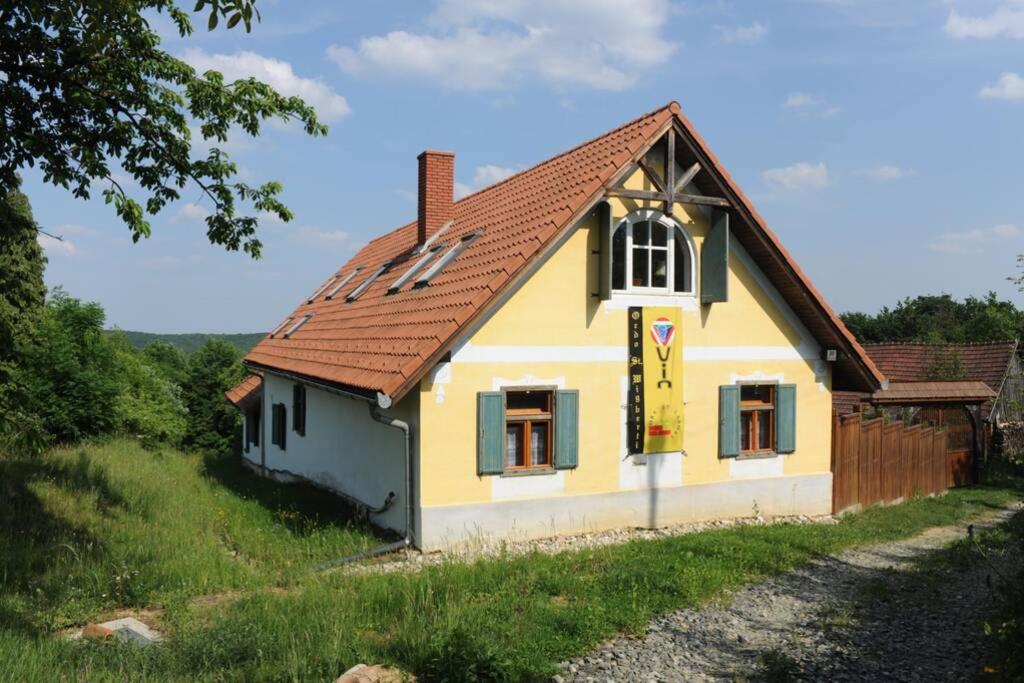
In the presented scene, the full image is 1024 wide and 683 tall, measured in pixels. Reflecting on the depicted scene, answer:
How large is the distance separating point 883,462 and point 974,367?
42.9ft

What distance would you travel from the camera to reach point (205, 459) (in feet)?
81.3

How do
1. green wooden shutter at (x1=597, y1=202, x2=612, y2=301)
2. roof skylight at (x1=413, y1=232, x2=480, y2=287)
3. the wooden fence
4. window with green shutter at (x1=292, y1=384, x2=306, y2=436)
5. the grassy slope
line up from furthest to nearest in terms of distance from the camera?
window with green shutter at (x1=292, y1=384, x2=306, y2=436) → the wooden fence → roof skylight at (x1=413, y1=232, x2=480, y2=287) → green wooden shutter at (x1=597, y1=202, x2=612, y2=301) → the grassy slope

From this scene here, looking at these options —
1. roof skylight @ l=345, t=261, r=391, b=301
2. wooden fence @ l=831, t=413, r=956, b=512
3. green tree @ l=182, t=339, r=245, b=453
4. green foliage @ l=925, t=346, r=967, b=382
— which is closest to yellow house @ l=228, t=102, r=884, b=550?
wooden fence @ l=831, t=413, r=956, b=512

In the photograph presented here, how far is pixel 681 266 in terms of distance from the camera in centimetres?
1345

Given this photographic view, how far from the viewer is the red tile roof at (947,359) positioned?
85.0 feet

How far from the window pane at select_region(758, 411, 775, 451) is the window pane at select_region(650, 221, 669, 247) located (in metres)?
3.65

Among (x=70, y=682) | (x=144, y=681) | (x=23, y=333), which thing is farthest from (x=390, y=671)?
(x=23, y=333)

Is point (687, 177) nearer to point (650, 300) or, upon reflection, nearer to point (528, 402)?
point (650, 300)

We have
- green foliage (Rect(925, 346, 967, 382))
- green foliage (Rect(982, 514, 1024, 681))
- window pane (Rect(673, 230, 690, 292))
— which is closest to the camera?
green foliage (Rect(982, 514, 1024, 681))

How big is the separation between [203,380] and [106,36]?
1053 inches

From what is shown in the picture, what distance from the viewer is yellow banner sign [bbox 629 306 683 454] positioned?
12.7 meters

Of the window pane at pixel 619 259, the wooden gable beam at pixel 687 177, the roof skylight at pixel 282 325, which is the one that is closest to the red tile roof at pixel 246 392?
the roof skylight at pixel 282 325

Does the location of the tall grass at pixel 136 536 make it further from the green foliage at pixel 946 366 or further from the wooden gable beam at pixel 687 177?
the green foliage at pixel 946 366

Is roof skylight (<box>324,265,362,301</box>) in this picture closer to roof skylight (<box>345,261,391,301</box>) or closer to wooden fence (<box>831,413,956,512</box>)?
roof skylight (<box>345,261,391,301</box>)
